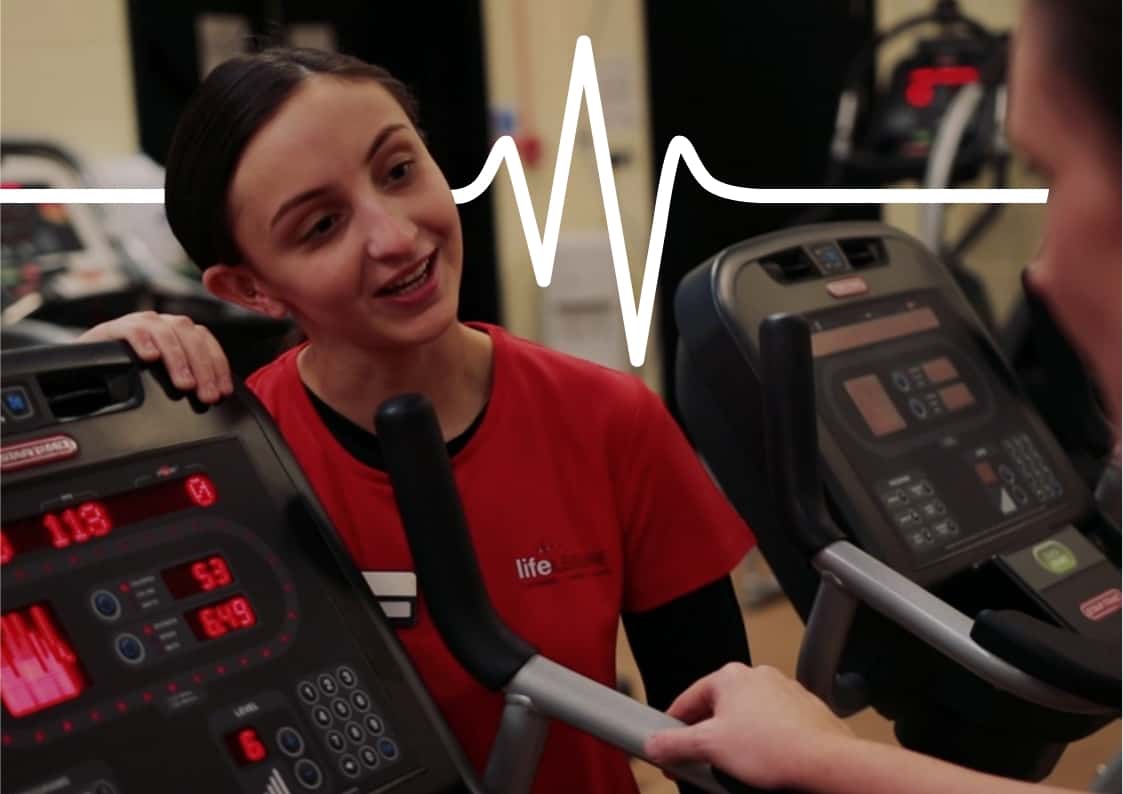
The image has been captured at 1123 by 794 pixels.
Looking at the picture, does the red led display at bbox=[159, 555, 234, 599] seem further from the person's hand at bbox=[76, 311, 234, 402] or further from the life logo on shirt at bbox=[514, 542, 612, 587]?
the life logo on shirt at bbox=[514, 542, 612, 587]

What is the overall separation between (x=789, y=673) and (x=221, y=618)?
2.02 ft

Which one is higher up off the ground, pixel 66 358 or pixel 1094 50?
pixel 1094 50

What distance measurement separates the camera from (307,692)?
896 millimetres

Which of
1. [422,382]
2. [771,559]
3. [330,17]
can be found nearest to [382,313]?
[422,382]

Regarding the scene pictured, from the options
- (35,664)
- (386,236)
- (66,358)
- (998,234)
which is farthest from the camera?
(998,234)

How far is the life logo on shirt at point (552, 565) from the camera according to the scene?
3.69 ft

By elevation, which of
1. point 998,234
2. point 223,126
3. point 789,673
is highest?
point 223,126

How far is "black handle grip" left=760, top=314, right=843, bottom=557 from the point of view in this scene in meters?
1.15

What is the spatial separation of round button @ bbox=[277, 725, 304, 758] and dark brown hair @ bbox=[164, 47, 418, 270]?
398 mm

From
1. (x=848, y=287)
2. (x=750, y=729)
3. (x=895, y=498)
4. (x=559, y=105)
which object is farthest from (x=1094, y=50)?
(x=559, y=105)

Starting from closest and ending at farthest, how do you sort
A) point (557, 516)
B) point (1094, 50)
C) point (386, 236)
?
point (1094, 50), point (386, 236), point (557, 516)

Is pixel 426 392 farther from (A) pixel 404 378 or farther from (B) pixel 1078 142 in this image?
(B) pixel 1078 142

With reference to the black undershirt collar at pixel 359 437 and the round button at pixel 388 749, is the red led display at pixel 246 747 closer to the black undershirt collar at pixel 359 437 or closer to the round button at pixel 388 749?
the round button at pixel 388 749

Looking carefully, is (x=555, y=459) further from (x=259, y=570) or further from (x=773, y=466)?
(x=259, y=570)
